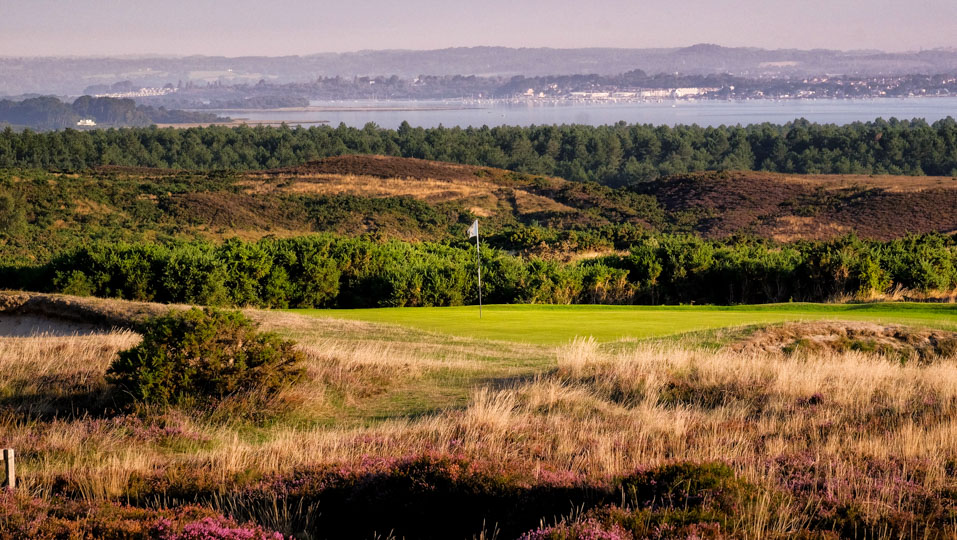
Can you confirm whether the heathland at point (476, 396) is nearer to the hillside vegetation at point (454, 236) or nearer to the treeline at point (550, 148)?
the hillside vegetation at point (454, 236)

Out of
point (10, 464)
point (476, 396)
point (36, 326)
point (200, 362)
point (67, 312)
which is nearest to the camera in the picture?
point (10, 464)

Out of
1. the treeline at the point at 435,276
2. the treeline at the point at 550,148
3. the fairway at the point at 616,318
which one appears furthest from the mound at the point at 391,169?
the fairway at the point at 616,318

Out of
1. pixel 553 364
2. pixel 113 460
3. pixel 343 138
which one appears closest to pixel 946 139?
pixel 343 138

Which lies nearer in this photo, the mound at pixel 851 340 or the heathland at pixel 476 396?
the heathland at pixel 476 396

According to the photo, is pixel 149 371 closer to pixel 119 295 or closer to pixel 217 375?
pixel 217 375

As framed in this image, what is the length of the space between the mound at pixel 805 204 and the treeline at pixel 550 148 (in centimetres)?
2659

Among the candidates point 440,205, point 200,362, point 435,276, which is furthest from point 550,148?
point 200,362

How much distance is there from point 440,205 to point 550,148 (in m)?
52.9

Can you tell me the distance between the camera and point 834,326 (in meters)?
13.0

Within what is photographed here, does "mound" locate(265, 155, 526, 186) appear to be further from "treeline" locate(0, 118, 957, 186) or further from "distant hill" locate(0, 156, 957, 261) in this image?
"treeline" locate(0, 118, 957, 186)

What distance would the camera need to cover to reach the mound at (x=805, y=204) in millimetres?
58656

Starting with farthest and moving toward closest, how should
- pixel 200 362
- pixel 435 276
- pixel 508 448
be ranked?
1. pixel 435 276
2. pixel 200 362
3. pixel 508 448

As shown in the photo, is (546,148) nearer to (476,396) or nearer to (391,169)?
(391,169)

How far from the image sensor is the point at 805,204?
6681 cm
